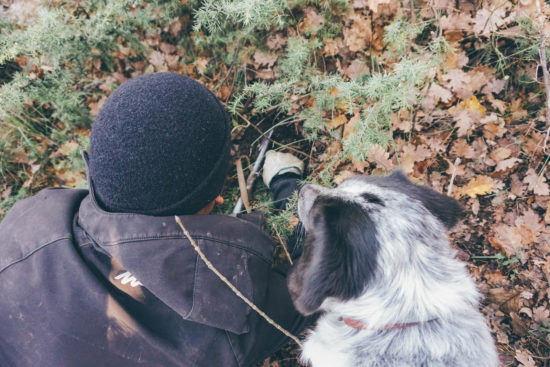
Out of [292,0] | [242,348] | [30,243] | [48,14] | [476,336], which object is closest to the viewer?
[476,336]

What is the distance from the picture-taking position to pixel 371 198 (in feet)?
6.77

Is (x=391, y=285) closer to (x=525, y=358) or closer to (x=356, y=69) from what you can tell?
(x=525, y=358)

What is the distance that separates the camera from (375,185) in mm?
2197

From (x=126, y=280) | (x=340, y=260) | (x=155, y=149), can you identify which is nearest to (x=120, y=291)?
(x=126, y=280)

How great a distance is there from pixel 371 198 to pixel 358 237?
0.32 metres

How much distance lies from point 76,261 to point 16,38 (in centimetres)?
287

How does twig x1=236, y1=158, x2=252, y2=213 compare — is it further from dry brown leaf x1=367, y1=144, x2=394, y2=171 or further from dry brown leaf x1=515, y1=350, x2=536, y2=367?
dry brown leaf x1=515, y1=350, x2=536, y2=367

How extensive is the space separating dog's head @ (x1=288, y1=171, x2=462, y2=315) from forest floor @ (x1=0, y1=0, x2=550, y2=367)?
111 cm

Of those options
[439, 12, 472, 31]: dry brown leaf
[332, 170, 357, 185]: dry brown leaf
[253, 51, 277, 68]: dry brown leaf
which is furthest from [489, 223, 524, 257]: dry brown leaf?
[253, 51, 277, 68]: dry brown leaf

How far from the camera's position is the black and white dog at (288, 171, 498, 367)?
1.83 meters

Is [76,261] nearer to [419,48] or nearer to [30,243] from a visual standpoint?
[30,243]

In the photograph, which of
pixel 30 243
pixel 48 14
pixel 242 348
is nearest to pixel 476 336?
pixel 242 348

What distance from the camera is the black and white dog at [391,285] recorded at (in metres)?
1.83

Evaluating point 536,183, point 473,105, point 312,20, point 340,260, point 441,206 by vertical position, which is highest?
point 312,20
